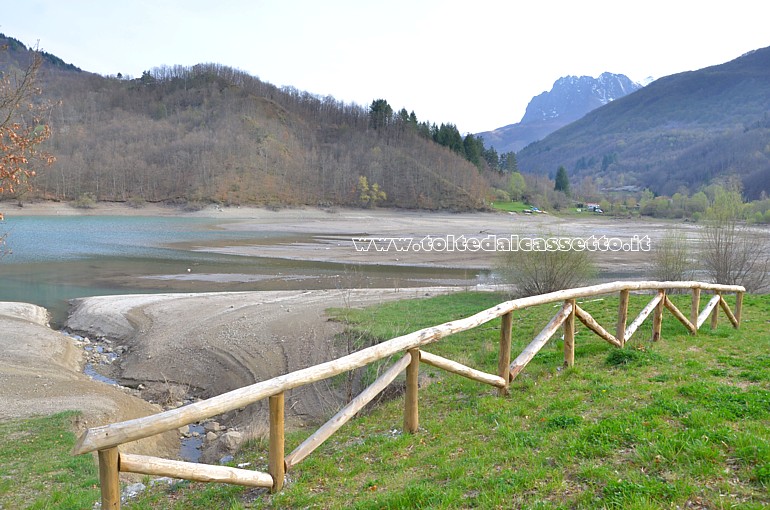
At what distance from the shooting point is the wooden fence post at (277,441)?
4.78m

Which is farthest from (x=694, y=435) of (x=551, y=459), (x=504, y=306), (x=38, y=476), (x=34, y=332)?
(x=34, y=332)

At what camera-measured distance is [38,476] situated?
748 centimetres

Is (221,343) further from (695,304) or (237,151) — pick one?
(237,151)

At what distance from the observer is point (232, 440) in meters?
9.55

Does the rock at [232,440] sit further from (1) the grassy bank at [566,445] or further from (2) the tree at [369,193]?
(2) the tree at [369,193]

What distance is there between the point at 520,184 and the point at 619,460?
129 m

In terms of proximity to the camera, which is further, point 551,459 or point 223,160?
point 223,160

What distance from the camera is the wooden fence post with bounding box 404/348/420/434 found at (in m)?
6.06

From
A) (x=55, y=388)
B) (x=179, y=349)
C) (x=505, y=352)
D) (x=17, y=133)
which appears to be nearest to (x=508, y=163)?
(x=179, y=349)

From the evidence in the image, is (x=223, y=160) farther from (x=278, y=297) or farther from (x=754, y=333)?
(x=754, y=333)

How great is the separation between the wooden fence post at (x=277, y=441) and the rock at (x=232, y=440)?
440 cm

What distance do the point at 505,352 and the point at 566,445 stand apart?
6.93 ft

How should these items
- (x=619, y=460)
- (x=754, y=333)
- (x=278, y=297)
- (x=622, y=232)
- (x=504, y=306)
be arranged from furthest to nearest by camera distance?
(x=622, y=232) → (x=278, y=297) → (x=754, y=333) → (x=504, y=306) → (x=619, y=460)

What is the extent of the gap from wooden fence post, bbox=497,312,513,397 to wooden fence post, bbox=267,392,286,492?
11.6 feet
